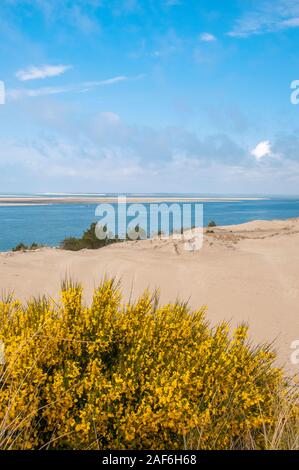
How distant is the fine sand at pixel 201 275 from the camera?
9.26 meters

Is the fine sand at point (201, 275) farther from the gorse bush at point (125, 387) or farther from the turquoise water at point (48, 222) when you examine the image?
the turquoise water at point (48, 222)

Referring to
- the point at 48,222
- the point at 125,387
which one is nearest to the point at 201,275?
the point at 125,387

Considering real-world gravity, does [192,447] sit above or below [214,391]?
below

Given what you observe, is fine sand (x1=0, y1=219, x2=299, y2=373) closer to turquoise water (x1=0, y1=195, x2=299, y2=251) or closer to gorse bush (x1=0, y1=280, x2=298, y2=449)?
gorse bush (x1=0, y1=280, x2=298, y2=449)

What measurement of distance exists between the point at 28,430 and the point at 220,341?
163 centimetres

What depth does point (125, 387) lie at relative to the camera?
2947 mm

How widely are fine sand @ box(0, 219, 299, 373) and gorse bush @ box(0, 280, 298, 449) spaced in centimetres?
424

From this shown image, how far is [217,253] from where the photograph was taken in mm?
13484

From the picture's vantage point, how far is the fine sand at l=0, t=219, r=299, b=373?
9.26m

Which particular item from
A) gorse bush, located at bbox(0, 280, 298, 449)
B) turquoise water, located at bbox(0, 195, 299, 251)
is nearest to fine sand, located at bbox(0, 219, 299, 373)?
gorse bush, located at bbox(0, 280, 298, 449)

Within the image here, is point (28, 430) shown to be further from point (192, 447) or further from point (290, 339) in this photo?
point (290, 339)

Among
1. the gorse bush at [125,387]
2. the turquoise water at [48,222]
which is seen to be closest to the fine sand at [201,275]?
the gorse bush at [125,387]

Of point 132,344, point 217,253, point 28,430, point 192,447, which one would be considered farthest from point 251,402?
point 217,253

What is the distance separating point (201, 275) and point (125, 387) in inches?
338
